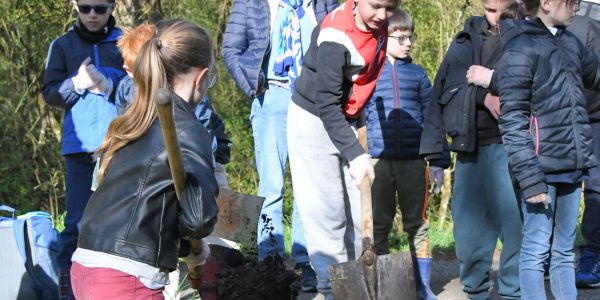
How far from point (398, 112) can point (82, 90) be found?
191cm

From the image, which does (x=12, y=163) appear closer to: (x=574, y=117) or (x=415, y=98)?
(x=415, y=98)

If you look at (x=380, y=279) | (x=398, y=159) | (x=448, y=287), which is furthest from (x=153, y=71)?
(x=448, y=287)

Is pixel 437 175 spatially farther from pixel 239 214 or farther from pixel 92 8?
pixel 92 8

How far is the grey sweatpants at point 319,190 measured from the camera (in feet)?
18.3

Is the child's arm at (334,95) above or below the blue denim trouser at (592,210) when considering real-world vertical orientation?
above

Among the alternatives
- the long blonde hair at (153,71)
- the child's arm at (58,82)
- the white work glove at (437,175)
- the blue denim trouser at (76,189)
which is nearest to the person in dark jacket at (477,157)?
the white work glove at (437,175)

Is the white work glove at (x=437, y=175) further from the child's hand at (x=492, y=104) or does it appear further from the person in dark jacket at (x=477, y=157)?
the child's hand at (x=492, y=104)

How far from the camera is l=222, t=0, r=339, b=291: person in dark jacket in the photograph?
687 cm

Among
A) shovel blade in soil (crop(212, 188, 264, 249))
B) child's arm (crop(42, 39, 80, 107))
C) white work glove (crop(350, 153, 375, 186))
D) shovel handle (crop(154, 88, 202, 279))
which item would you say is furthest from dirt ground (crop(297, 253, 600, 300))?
shovel handle (crop(154, 88, 202, 279))

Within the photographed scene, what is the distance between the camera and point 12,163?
1081cm

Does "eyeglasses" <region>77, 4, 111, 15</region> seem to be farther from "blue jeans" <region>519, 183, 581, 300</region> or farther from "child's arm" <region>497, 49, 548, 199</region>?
"blue jeans" <region>519, 183, 581, 300</region>

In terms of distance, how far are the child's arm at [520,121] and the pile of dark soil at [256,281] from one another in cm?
139

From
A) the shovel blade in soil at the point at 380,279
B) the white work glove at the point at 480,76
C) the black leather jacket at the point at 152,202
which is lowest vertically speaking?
the shovel blade in soil at the point at 380,279

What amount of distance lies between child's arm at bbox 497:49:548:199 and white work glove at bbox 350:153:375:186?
2.27 feet
